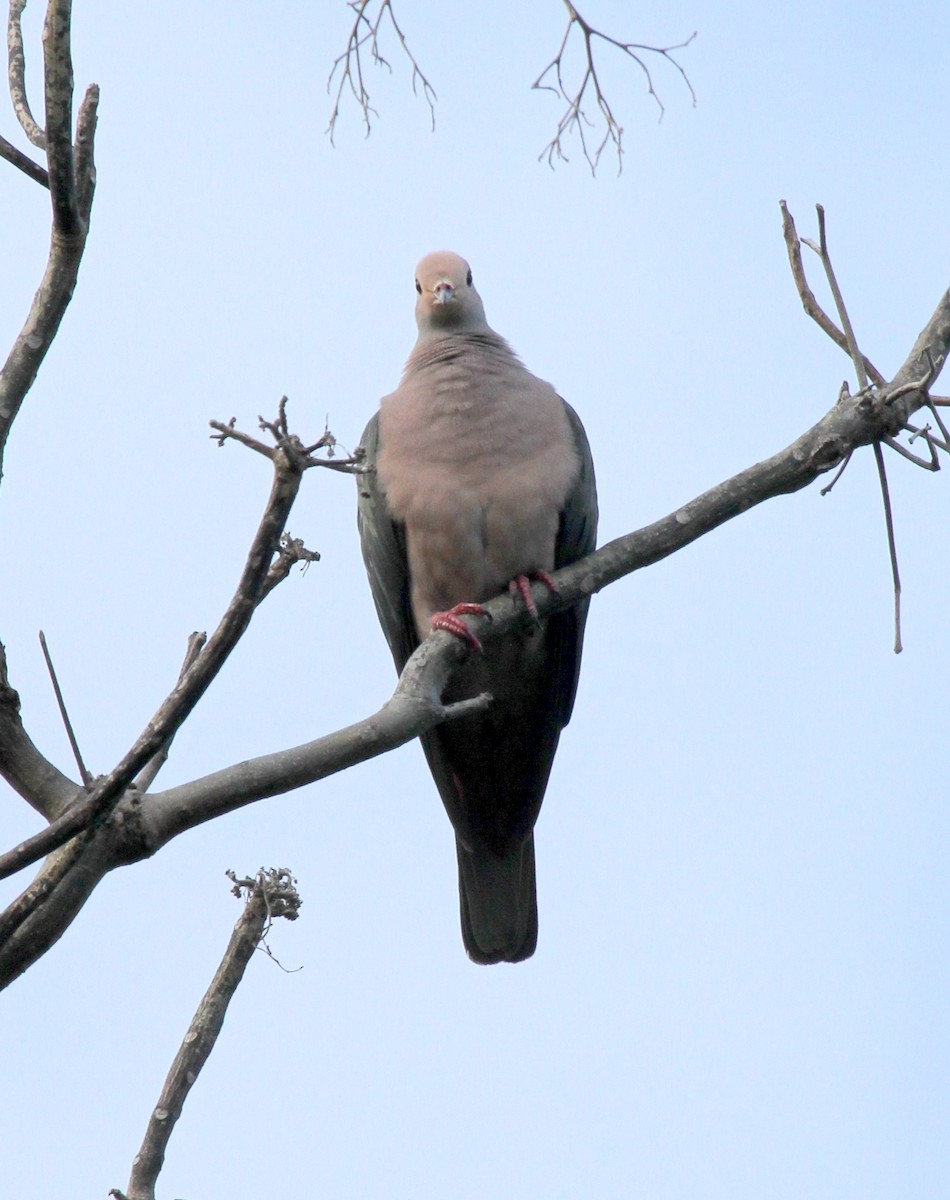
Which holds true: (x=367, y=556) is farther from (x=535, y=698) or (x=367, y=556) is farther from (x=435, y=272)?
(x=435, y=272)

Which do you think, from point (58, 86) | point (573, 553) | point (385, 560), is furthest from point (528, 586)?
point (58, 86)

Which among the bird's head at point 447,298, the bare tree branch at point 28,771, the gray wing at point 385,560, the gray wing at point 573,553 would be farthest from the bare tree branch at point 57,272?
the bird's head at point 447,298

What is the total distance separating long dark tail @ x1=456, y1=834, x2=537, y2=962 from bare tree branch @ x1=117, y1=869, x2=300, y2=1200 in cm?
173

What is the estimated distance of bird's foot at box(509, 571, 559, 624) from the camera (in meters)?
4.36

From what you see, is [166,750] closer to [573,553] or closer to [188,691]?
[188,691]

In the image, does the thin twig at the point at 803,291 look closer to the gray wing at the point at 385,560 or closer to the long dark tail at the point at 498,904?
the gray wing at the point at 385,560

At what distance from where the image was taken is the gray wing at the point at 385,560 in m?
4.87

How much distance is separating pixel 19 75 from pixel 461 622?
181 centimetres

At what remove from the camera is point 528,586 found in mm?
4527

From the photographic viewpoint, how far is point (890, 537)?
11.1 feet

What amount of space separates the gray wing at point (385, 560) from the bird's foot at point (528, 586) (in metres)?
0.50

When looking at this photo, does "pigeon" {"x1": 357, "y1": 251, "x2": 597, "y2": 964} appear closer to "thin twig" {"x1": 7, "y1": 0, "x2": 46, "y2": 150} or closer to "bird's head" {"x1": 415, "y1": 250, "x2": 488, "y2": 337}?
"bird's head" {"x1": 415, "y1": 250, "x2": 488, "y2": 337}

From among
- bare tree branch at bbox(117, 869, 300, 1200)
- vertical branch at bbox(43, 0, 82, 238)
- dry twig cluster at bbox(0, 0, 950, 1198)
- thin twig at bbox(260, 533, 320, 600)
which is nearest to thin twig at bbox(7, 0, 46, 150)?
dry twig cluster at bbox(0, 0, 950, 1198)

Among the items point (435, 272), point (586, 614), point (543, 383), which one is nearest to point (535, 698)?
point (586, 614)
